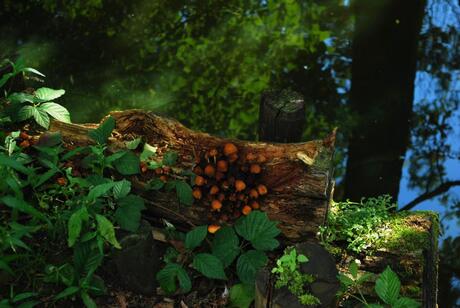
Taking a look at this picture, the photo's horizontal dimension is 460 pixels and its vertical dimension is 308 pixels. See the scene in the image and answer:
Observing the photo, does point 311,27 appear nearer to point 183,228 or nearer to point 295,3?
point 295,3

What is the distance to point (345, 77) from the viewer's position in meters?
8.44

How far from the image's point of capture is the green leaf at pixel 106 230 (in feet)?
14.1

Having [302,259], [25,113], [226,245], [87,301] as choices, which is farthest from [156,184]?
[302,259]

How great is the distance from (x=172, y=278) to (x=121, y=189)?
655 mm

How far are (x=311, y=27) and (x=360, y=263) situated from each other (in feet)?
16.5

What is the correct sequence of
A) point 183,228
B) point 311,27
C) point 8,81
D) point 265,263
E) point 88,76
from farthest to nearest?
point 311,27
point 88,76
point 8,81
point 183,228
point 265,263

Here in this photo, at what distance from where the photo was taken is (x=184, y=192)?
15.3 feet

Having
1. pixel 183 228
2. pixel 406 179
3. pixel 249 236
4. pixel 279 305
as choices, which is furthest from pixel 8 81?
pixel 406 179

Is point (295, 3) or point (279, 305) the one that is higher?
point (295, 3)

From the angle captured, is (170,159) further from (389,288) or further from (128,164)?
(389,288)

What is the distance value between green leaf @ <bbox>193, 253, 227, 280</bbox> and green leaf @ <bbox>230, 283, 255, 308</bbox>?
17 centimetres

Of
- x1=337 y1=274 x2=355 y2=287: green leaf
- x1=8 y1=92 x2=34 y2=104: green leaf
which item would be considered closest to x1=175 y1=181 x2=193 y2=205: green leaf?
x1=337 y1=274 x2=355 y2=287: green leaf

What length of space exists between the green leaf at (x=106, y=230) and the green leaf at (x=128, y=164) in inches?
18.1

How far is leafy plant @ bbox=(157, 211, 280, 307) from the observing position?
445 centimetres
